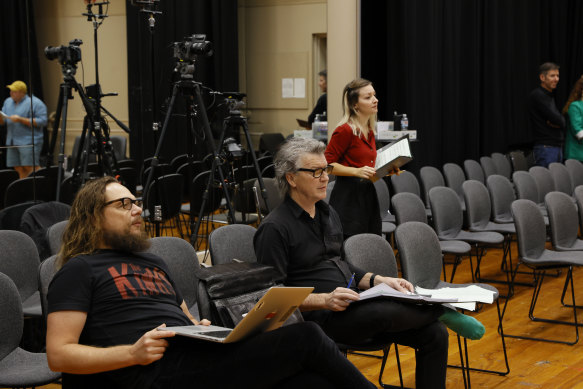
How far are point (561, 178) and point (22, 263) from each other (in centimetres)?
541

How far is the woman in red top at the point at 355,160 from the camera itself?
420 centimetres

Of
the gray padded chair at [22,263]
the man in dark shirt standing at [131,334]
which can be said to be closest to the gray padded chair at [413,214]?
the gray padded chair at [22,263]

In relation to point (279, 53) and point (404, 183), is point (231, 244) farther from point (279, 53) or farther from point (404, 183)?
point (279, 53)

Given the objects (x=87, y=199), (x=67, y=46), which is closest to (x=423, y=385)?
(x=87, y=199)

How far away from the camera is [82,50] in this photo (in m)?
5.42

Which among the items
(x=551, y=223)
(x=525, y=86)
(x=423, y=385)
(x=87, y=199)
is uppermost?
(x=525, y=86)

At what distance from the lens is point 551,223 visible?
4898 mm

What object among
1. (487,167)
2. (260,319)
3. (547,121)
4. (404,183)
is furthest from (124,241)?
(547,121)

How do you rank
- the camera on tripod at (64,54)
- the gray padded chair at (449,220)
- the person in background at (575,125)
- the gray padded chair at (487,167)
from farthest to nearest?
the person in background at (575,125)
the gray padded chair at (487,167)
the gray padded chair at (449,220)
the camera on tripod at (64,54)

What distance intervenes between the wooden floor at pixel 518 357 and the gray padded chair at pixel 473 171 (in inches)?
85.0

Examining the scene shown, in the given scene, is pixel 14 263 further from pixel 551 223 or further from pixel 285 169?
pixel 551 223

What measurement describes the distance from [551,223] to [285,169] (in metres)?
2.59

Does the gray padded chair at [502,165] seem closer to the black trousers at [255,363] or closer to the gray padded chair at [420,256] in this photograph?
the gray padded chair at [420,256]

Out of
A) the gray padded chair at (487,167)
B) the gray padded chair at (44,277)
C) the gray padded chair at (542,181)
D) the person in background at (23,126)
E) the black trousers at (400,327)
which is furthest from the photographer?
the gray padded chair at (487,167)
